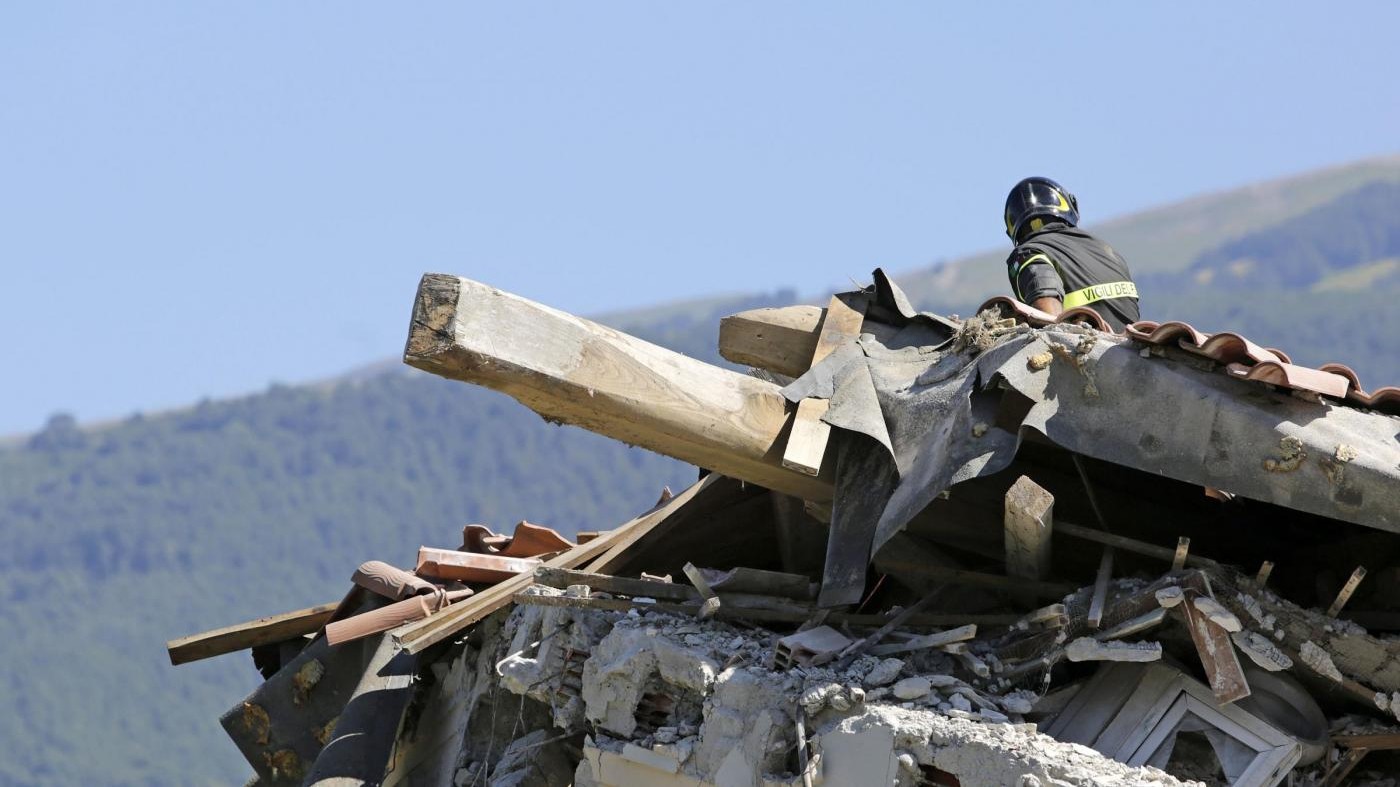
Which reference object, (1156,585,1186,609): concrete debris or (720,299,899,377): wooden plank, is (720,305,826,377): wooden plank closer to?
(720,299,899,377): wooden plank

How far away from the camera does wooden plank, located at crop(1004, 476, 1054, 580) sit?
906 cm

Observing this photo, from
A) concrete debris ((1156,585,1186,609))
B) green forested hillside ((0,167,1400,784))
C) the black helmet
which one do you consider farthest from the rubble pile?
green forested hillside ((0,167,1400,784))

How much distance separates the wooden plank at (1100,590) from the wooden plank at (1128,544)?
0.24 ft

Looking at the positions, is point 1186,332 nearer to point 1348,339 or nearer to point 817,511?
point 817,511

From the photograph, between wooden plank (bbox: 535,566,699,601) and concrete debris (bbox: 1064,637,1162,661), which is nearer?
concrete debris (bbox: 1064,637,1162,661)

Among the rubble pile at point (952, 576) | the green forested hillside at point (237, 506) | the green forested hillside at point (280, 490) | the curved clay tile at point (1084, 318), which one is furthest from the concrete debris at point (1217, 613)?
the green forested hillside at point (280, 490)

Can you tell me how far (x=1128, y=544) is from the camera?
9.08 meters

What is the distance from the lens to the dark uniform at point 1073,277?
437 inches

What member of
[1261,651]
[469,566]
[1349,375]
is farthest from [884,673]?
[469,566]

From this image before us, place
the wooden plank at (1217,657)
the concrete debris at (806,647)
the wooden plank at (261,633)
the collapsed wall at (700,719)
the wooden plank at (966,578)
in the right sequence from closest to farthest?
the collapsed wall at (700,719) → the wooden plank at (1217,657) → the concrete debris at (806,647) → the wooden plank at (966,578) → the wooden plank at (261,633)

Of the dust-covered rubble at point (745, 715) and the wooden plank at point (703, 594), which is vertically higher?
the wooden plank at point (703, 594)

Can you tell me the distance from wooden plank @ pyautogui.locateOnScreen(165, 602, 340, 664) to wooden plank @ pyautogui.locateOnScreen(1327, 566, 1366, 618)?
6.27 m

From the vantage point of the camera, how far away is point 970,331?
9594 mm

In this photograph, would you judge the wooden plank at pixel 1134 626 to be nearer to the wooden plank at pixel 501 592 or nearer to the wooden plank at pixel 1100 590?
the wooden plank at pixel 1100 590
